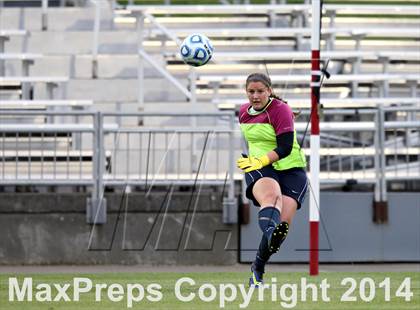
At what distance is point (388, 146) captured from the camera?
14.8 metres

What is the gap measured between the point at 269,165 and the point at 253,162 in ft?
0.73

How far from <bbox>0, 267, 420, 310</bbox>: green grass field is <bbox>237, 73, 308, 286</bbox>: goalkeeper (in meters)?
0.44

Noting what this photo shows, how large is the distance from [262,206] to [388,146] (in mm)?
5273

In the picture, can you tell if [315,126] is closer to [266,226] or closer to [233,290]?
[266,226]

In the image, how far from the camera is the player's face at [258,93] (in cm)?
988

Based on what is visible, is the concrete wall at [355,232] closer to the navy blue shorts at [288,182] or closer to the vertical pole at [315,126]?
the vertical pole at [315,126]

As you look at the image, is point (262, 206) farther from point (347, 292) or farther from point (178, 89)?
point (178, 89)

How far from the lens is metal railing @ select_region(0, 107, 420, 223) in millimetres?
14211

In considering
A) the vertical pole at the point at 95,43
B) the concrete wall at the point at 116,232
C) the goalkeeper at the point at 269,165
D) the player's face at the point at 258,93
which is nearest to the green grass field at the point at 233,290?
the goalkeeper at the point at 269,165

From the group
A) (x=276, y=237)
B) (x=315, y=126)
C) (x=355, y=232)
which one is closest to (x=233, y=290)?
(x=276, y=237)

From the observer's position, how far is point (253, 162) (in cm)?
986

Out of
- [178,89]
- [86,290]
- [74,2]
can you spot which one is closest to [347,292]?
[86,290]

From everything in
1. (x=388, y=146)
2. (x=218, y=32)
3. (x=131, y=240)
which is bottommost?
(x=131, y=240)

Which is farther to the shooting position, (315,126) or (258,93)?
(315,126)
